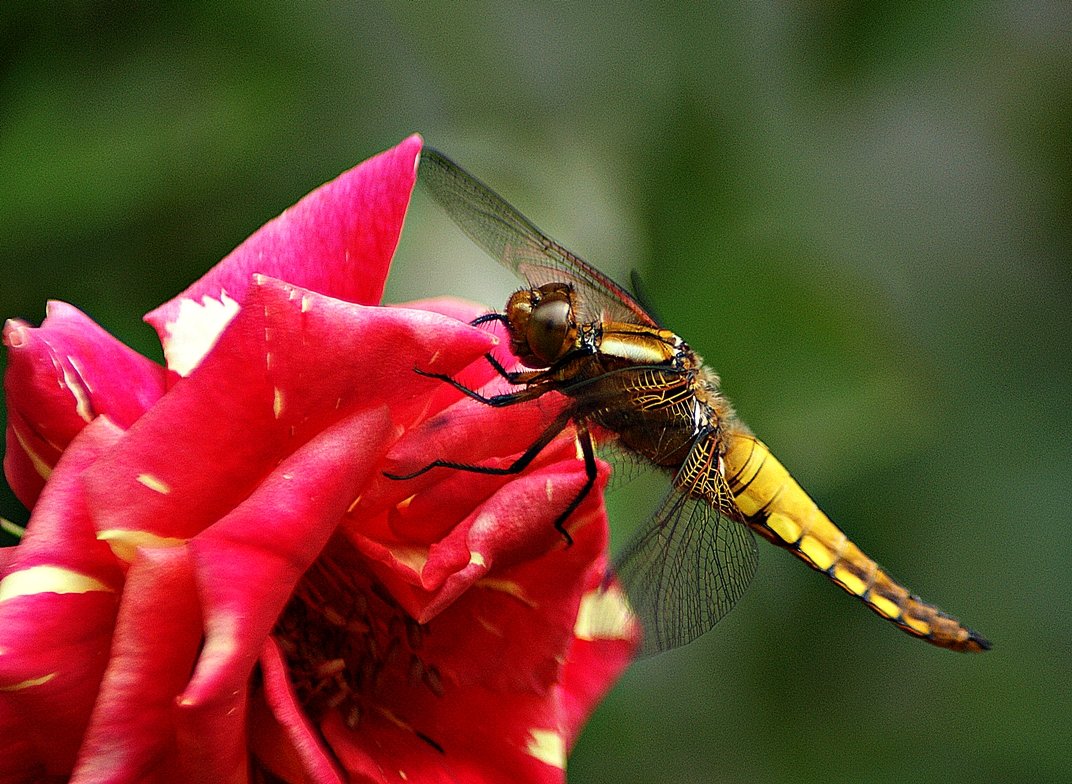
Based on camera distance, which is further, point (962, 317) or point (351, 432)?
point (962, 317)

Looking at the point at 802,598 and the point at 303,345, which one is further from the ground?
the point at 303,345

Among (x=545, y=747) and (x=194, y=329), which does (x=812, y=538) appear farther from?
(x=194, y=329)

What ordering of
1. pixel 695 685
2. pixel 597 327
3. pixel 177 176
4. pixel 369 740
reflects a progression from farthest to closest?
pixel 695 685 → pixel 177 176 → pixel 597 327 → pixel 369 740

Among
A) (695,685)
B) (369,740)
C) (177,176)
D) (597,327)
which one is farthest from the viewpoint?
(695,685)

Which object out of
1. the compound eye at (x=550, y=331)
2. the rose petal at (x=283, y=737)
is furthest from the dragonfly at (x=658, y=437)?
the rose petal at (x=283, y=737)

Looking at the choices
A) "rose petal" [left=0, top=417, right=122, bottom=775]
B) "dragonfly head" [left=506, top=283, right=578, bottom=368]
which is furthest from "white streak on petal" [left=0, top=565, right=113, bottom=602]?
"dragonfly head" [left=506, top=283, right=578, bottom=368]

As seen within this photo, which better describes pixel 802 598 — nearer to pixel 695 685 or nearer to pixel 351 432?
pixel 695 685

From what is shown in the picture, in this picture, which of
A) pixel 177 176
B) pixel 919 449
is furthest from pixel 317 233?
pixel 919 449
